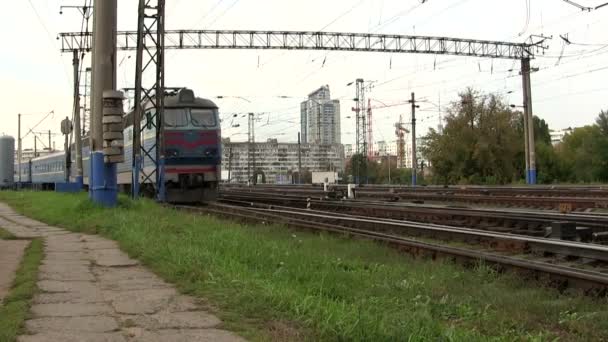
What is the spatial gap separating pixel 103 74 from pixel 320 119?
69.0 metres

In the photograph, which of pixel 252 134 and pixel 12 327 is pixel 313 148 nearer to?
pixel 252 134

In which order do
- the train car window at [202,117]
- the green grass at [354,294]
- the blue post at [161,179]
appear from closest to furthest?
the green grass at [354,294], the blue post at [161,179], the train car window at [202,117]

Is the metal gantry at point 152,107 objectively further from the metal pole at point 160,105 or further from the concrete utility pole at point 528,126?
the concrete utility pole at point 528,126

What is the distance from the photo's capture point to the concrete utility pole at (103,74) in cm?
A: 1752

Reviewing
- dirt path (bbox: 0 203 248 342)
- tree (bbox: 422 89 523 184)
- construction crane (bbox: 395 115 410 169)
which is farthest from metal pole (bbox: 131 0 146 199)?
construction crane (bbox: 395 115 410 169)

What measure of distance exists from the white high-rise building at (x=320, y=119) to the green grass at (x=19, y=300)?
239 ft

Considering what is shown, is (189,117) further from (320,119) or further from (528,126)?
(320,119)

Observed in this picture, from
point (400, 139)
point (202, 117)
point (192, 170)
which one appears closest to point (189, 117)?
point (202, 117)

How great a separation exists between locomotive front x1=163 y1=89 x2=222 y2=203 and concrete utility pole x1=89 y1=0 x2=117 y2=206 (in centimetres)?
608

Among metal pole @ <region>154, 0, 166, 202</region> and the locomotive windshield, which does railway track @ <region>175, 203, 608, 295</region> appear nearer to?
metal pole @ <region>154, 0, 166, 202</region>

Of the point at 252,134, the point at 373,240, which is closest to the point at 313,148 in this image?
the point at 252,134

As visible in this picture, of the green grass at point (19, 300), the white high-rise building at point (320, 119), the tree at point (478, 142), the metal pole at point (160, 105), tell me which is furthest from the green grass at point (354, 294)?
the white high-rise building at point (320, 119)

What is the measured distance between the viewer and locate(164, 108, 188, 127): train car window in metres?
24.2

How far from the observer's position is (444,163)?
6103 cm
